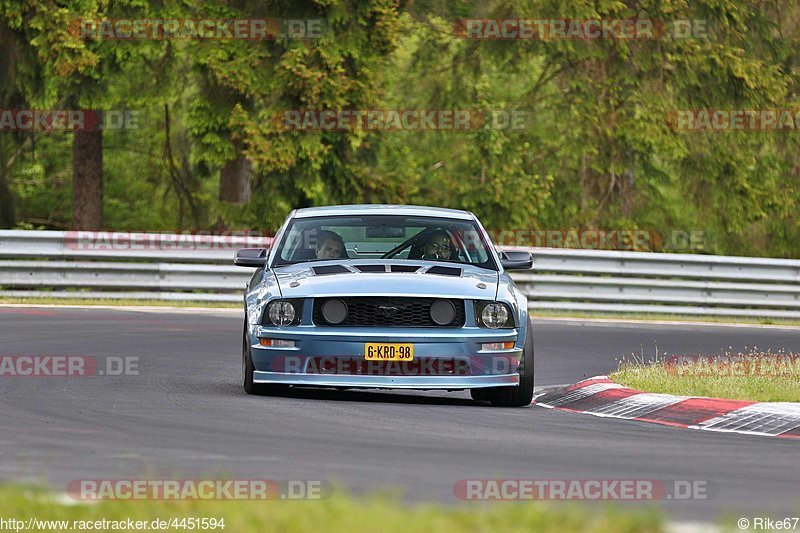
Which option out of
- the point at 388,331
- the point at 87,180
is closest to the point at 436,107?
the point at 87,180

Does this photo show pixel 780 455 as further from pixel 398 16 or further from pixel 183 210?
pixel 183 210

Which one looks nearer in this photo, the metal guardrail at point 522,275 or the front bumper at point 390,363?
the front bumper at point 390,363

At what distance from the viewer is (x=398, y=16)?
2838 centimetres

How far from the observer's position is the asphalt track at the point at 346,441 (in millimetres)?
7770

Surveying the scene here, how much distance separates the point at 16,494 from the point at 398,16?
2235 cm

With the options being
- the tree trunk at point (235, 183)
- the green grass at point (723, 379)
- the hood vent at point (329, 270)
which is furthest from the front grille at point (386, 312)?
the tree trunk at point (235, 183)

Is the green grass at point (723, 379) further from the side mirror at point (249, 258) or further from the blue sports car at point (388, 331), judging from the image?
the side mirror at point (249, 258)

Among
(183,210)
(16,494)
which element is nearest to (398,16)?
(183,210)

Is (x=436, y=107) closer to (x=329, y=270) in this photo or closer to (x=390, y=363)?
(x=329, y=270)

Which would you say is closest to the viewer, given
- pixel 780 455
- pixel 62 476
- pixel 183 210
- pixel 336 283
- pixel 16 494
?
pixel 16 494

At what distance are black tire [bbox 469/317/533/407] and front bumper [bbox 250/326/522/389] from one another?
0.95 ft

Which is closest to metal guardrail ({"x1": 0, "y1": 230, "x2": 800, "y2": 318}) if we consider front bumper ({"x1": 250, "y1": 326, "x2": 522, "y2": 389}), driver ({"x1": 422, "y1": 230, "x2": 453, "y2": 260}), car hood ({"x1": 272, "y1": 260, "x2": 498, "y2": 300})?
driver ({"x1": 422, "y1": 230, "x2": 453, "y2": 260})

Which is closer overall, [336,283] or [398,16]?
[336,283]

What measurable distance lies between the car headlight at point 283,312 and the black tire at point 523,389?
63.1 inches
